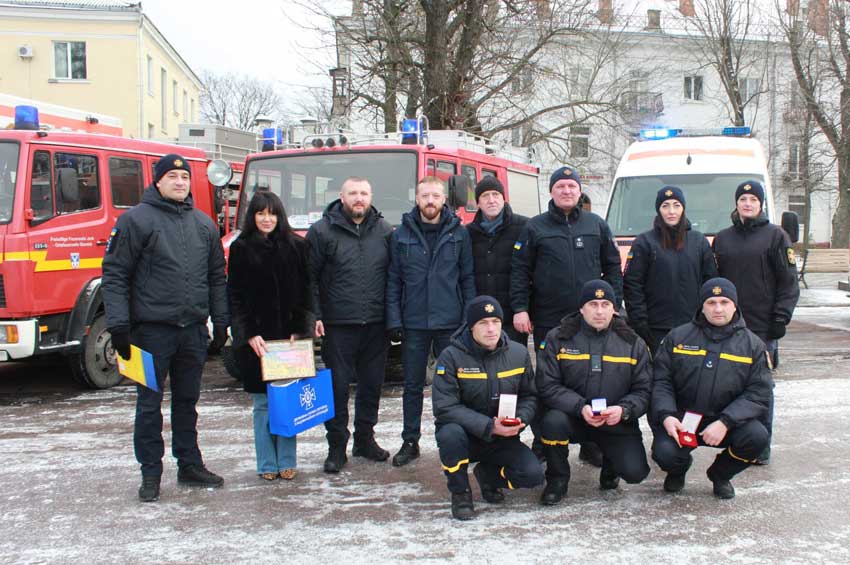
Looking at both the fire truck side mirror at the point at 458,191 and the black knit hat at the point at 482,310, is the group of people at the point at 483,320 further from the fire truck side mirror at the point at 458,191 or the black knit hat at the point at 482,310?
the fire truck side mirror at the point at 458,191

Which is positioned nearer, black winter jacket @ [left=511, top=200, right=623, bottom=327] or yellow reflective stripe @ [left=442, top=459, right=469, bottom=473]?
yellow reflective stripe @ [left=442, top=459, right=469, bottom=473]

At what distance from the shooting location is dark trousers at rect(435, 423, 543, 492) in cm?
446

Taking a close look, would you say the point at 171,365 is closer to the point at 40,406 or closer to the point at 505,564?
the point at 505,564

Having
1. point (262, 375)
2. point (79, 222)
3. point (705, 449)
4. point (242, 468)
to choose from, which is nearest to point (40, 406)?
point (79, 222)

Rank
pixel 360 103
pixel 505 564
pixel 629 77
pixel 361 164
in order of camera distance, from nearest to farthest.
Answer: pixel 505 564 → pixel 361 164 → pixel 360 103 → pixel 629 77

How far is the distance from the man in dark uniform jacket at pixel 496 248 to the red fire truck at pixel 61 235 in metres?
3.84

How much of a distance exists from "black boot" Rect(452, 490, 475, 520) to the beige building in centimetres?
2660

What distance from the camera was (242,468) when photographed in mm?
5418

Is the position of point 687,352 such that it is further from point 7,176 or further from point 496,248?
point 7,176

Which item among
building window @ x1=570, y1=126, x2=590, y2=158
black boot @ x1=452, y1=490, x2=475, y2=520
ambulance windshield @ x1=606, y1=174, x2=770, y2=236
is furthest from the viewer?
building window @ x1=570, y1=126, x2=590, y2=158

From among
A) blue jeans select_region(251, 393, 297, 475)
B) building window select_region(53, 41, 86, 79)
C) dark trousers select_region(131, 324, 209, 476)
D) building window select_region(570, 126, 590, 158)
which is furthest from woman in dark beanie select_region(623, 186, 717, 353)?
building window select_region(53, 41, 86, 79)

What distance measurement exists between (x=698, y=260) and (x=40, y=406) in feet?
19.5

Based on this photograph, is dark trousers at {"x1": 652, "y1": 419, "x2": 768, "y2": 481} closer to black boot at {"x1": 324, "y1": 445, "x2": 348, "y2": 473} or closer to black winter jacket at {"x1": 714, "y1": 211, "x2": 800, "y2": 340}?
black winter jacket at {"x1": 714, "y1": 211, "x2": 800, "y2": 340}

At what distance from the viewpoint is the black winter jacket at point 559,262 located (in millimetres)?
5277
